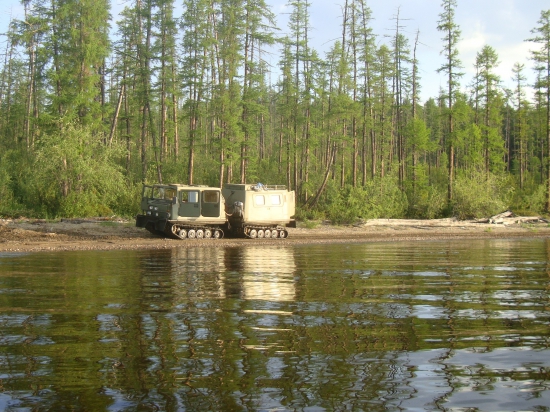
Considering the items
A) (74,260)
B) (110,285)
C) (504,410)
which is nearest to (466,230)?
(74,260)

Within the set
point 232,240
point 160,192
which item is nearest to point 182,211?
point 160,192

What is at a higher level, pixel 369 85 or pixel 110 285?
pixel 369 85

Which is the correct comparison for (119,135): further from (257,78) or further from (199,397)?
(199,397)

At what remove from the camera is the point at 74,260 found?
17797 millimetres

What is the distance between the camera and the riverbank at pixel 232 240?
76.6ft

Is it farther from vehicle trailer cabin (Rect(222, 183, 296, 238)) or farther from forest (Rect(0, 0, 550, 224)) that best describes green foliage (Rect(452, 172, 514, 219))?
vehicle trailer cabin (Rect(222, 183, 296, 238))

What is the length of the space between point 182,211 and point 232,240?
9.51 feet

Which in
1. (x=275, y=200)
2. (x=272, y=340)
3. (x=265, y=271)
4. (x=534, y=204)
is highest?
(x=534, y=204)

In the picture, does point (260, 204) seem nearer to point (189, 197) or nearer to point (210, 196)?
point (210, 196)

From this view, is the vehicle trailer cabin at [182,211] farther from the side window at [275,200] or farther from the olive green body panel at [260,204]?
the side window at [275,200]

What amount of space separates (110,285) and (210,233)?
15.4 m

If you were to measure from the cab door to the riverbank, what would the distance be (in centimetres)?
147

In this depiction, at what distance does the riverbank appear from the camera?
23.3 m

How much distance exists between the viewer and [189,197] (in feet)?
88.4
